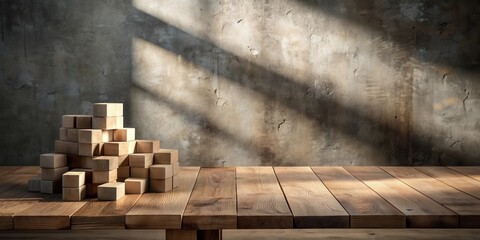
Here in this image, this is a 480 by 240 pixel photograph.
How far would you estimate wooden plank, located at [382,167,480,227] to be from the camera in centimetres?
234

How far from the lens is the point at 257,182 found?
3.17 metres

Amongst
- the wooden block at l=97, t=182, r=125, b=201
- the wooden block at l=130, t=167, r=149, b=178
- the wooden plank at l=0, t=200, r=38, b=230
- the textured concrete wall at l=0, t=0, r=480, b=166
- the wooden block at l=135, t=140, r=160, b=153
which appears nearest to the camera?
the wooden plank at l=0, t=200, r=38, b=230

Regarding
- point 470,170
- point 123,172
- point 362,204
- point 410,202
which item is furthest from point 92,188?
point 470,170

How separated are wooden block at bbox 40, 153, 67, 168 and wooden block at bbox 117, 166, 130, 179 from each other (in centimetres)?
26

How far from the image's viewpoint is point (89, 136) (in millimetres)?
2793

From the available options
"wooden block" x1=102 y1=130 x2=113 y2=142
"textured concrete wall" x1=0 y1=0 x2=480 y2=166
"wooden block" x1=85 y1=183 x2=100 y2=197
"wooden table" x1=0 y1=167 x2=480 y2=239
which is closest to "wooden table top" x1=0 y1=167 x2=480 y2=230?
"wooden table" x1=0 y1=167 x2=480 y2=239

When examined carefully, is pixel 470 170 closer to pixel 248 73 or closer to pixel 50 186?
pixel 248 73

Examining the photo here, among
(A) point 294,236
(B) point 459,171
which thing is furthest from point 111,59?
(B) point 459,171

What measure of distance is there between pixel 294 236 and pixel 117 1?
6.33 ft

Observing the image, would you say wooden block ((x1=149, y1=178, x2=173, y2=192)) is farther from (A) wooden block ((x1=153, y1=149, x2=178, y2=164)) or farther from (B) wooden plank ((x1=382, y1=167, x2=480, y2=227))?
(B) wooden plank ((x1=382, y1=167, x2=480, y2=227))

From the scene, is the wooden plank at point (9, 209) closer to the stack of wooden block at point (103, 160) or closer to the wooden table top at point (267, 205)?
the wooden table top at point (267, 205)

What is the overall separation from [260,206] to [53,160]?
995 mm

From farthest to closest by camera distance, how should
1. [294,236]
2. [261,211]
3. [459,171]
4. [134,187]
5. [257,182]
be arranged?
[294,236] → [459,171] → [257,182] → [134,187] → [261,211]

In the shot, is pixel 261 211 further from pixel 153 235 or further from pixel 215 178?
pixel 153 235
